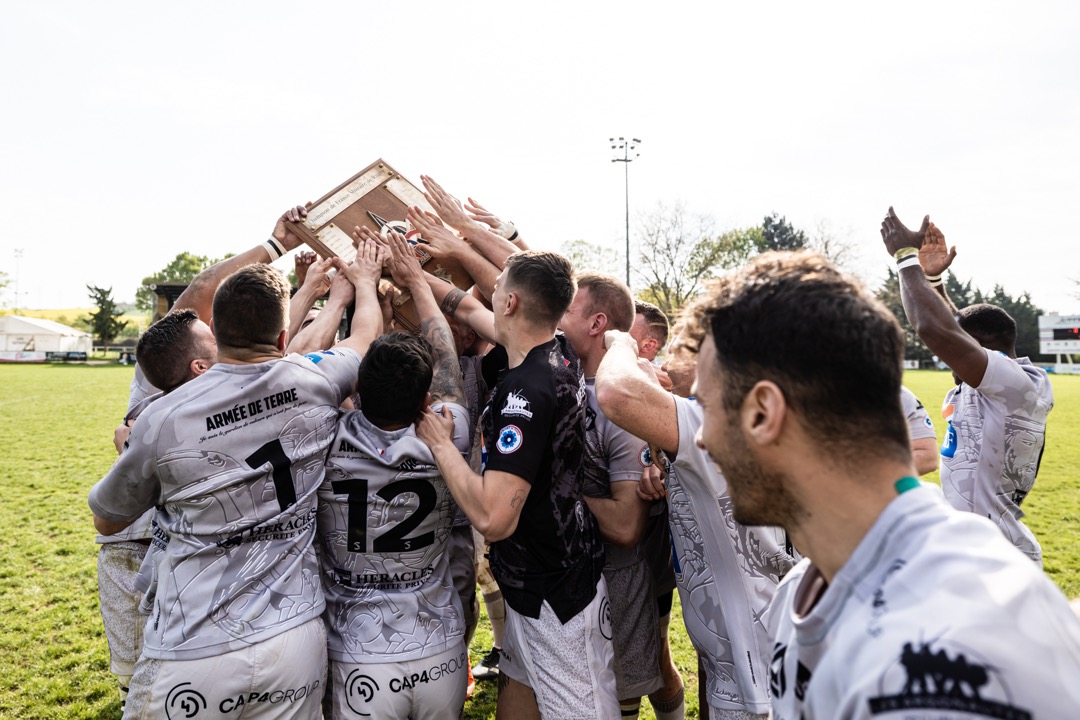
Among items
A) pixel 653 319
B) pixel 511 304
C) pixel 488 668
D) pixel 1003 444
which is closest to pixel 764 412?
pixel 511 304

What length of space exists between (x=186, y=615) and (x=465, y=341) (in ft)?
7.83

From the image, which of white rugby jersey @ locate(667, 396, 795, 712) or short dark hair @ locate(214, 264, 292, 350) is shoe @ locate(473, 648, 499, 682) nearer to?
white rugby jersey @ locate(667, 396, 795, 712)

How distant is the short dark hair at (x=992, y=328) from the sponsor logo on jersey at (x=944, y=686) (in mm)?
4723

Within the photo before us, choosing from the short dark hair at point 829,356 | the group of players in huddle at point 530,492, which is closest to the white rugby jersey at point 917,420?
the group of players in huddle at point 530,492

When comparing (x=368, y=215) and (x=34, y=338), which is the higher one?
(x=368, y=215)

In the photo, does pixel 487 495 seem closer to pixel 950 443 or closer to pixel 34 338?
pixel 950 443

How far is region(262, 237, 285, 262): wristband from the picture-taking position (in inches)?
170

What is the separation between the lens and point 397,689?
2.99 m

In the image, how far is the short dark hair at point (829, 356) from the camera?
52.6 inches

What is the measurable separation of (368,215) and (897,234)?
3697 millimetres

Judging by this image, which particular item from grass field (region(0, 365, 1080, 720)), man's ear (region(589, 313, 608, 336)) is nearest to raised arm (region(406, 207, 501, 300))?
man's ear (region(589, 313, 608, 336))

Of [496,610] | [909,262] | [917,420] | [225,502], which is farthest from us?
[496,610]

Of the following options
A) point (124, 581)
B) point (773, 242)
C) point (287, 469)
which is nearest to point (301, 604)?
point (287, 469)

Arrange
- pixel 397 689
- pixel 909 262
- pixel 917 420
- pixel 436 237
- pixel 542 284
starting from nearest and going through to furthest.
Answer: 1. pixel 397 689
2. pixel 542 284
3. pixel 917 420
4. pixel 436 237
5. pixel 909 262
